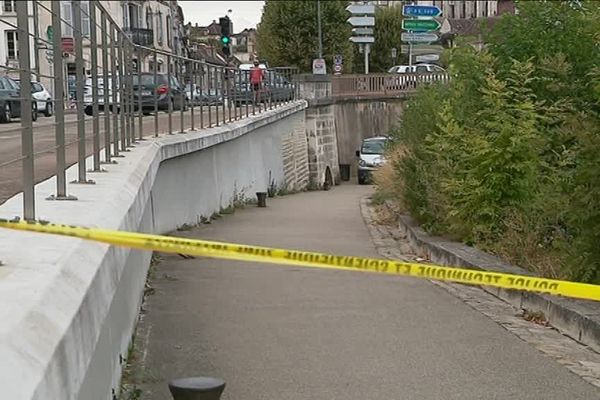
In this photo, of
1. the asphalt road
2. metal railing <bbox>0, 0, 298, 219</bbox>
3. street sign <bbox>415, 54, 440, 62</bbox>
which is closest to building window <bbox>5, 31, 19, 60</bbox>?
metal railing <bbox>0, 0, 298, 219</bbox>

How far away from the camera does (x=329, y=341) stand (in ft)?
24.5

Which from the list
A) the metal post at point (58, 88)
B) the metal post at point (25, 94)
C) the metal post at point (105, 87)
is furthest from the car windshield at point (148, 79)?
the metal post at point (25, 94)

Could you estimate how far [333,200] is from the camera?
99.2ft

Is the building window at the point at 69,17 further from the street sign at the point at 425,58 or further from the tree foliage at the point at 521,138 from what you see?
the street sign at the point at 425,58

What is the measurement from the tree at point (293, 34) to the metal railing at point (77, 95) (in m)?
45.1

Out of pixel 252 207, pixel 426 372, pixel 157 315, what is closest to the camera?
pixel 426 372

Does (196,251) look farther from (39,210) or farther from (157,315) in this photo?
(157,315)

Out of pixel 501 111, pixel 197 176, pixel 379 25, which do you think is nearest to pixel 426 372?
pixel 501 111

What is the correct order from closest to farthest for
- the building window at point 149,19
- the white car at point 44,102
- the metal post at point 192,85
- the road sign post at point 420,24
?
the white car at point 44,102 → the metal post at point 192,85 → the road sign post at point 420,24 → the building window at point 149,19

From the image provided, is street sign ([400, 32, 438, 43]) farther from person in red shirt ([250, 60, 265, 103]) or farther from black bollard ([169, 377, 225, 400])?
black bollard ([169, 377, 225, 400])

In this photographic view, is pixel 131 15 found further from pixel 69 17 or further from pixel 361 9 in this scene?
pixel 69 17

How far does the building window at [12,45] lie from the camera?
456 centimetres

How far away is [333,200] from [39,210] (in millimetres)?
24683

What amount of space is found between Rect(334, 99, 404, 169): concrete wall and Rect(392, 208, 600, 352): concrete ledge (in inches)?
1331
